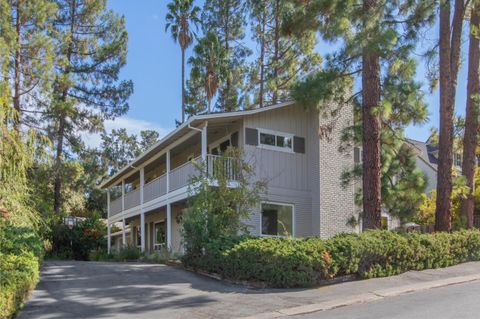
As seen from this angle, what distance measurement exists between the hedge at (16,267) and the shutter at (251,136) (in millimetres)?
8567

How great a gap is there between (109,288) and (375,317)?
665 cm

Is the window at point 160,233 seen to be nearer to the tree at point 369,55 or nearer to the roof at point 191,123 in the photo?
the roof at point 191,123

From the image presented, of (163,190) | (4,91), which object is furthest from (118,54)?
(4,91)

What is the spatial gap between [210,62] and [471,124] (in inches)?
804

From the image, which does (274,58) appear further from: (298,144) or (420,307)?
(420,307)

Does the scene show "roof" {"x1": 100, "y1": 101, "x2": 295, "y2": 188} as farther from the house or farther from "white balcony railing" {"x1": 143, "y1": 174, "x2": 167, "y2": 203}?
"white balcony railing" {"x1": 143, "y1": 174, "x2": 167, "y2": 203}

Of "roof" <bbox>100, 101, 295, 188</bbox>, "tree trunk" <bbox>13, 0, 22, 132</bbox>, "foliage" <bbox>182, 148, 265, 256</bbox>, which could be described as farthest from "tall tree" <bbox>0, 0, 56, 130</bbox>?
"foliage" <bbox>182, 148, 265, 256</bbox>

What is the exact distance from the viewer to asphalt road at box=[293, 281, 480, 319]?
9383 millimetres

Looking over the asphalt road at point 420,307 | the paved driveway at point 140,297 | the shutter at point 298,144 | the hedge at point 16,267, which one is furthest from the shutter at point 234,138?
the asphalt road at point 420,307

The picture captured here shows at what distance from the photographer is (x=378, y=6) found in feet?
53.5

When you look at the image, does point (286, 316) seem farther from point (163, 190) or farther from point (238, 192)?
point (163, 190)

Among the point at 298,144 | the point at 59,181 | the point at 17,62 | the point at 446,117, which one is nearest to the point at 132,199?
the point at 59,181

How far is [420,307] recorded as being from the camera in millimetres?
10148

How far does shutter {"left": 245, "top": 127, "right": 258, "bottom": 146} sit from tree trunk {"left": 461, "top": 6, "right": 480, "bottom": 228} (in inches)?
293
